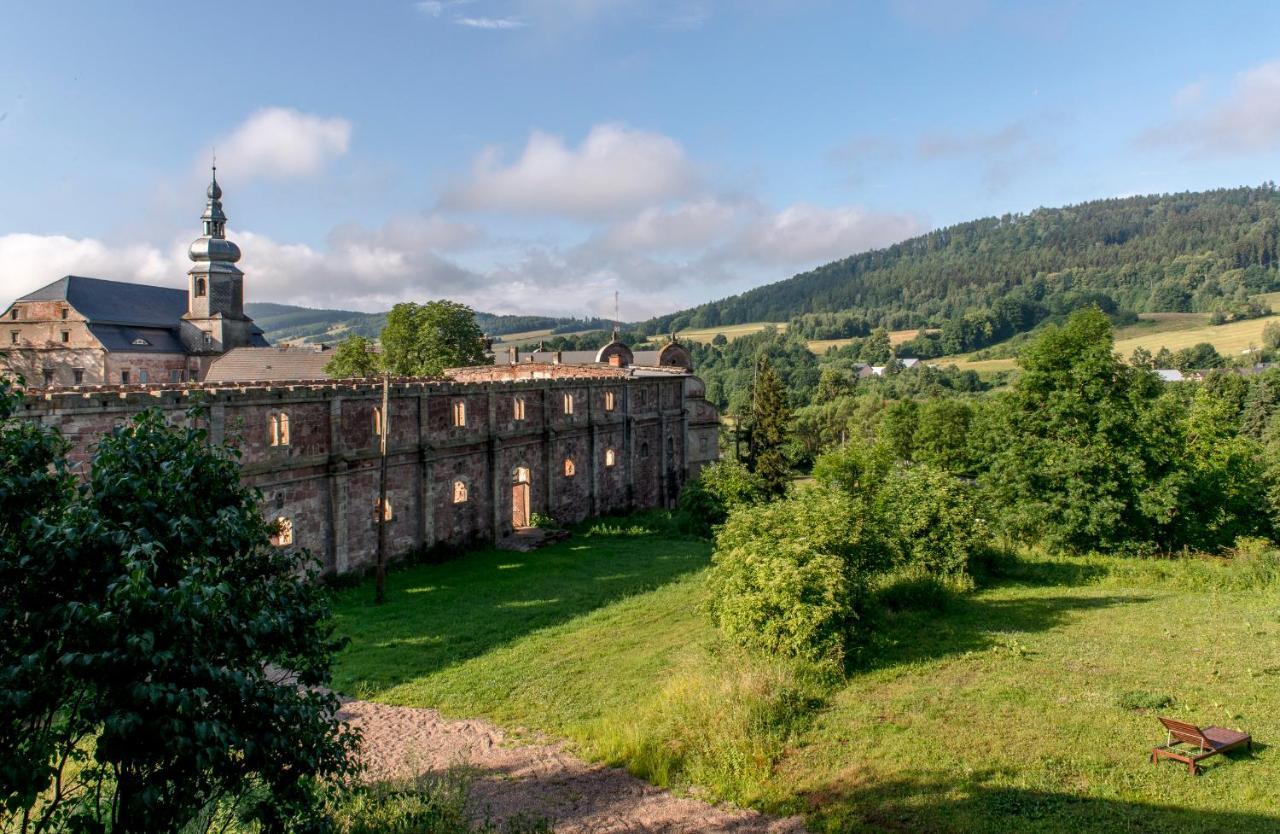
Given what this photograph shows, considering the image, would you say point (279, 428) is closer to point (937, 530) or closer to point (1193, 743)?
point (937, 530)

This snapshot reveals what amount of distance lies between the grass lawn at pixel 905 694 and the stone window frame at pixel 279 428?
497cm

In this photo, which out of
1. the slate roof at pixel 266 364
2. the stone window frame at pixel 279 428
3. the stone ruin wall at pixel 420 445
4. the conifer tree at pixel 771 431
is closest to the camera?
the stone ruin wall at pixel 420 445

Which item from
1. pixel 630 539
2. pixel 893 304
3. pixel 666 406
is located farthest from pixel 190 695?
pixel 893 304

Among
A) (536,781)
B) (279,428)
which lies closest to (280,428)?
(279,428)

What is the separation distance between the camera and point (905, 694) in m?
14.9

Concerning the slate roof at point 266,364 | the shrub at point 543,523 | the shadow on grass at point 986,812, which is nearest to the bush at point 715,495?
the shrub at point 543,523

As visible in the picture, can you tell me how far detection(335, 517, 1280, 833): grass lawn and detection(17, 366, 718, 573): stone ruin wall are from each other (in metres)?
3.66

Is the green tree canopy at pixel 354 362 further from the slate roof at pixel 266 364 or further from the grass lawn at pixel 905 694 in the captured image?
the grass lawn at pixel 905 694

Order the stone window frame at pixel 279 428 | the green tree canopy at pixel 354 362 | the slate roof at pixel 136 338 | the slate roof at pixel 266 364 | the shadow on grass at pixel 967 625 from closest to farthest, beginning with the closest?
the shadow on grass at pixel 967 625 → the stone window frame at pixel 279 428 → the green tree canopy at pixel 354 362 → the slate roof at pixel 266 364 → the slate roof at pixel 136 338

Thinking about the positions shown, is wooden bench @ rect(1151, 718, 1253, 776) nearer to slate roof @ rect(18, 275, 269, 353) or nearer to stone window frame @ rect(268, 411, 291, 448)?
stone window frame @ rect(268, 411, 291, 448)

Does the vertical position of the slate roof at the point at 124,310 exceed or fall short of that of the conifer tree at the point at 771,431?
it exceeds it

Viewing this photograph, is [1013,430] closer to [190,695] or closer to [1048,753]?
[1048,753]

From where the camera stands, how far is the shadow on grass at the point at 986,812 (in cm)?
1007

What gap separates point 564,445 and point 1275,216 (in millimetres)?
231090
